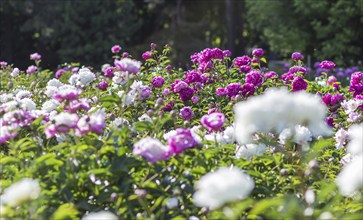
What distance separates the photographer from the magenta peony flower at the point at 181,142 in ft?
7.73

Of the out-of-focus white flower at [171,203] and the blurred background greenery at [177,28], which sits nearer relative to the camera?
the out-of-focus white flower at [171,203]

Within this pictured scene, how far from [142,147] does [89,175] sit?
0.31m

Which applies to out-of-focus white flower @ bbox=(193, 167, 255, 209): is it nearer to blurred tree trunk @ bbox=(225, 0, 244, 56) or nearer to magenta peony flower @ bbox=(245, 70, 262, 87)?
magenta peony flower @ bbox=(245, 70, 262, 87)

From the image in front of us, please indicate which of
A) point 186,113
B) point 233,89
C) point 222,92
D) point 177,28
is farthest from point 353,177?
point 177,28

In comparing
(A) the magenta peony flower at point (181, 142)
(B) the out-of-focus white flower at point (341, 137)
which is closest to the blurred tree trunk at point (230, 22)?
(B) the out-of-focus white flower at point (341, 137)

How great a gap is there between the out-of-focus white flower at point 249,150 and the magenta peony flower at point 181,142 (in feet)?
1.40

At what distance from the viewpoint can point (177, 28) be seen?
1920cm

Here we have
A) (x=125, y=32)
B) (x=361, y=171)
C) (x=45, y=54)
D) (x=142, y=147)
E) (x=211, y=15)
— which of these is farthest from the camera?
(x=211, y=15)

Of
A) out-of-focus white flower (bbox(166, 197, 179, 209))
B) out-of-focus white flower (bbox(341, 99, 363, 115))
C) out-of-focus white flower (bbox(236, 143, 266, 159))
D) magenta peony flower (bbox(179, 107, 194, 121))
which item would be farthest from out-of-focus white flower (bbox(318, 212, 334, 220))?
out-of-focus white flower (bbox(341, 99, 363, 115))

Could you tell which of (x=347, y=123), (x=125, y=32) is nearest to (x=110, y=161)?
(x=347, y=123)

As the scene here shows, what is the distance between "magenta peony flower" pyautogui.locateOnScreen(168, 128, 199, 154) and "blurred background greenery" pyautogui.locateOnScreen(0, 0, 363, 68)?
375 inches

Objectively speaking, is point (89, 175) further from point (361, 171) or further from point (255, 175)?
point (361, 171)

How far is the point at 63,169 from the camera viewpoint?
251cm

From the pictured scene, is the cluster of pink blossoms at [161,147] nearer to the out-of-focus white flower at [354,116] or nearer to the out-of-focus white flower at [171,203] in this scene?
the out-of-focus white flower at [171,203]
